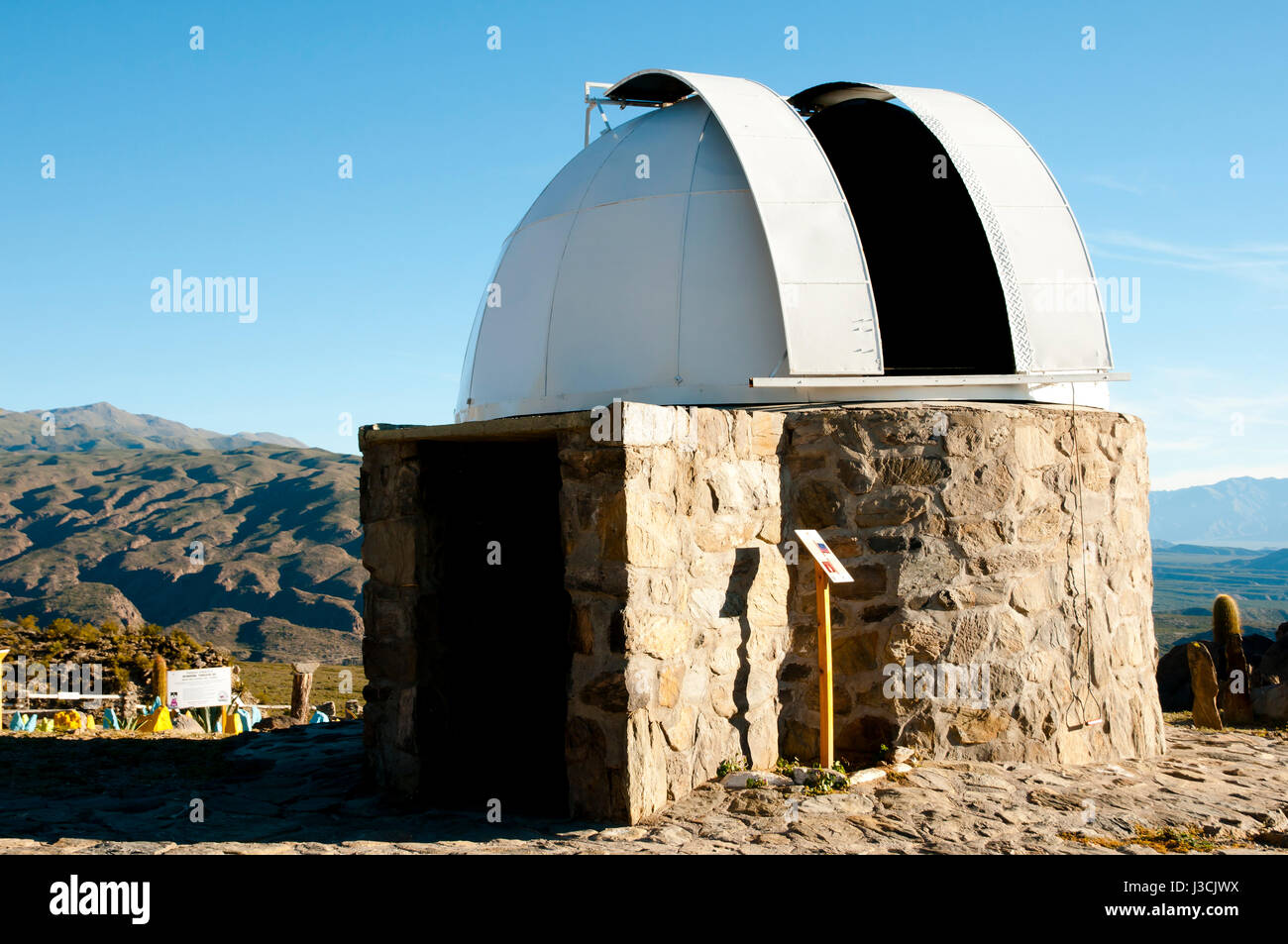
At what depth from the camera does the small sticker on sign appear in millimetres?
5281

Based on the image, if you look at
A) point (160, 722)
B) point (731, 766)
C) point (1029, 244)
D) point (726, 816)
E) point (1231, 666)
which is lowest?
point (160, 722)

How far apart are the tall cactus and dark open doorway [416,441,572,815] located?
20.3 ft

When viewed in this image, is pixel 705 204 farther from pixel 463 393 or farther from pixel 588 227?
pixel 463 393

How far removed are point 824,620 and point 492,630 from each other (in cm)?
232

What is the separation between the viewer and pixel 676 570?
198 inches

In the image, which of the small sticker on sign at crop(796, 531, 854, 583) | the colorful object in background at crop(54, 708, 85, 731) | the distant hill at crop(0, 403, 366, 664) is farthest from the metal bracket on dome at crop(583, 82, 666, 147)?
the distant hill at crop(0, 403, 366, 664)

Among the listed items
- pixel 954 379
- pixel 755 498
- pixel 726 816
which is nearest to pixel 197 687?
pixel 755 498

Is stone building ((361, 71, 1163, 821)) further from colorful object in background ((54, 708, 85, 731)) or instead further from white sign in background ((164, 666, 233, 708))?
white sign in background ((164, 666, 233, 708))

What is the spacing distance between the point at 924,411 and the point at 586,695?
2537 millimetres

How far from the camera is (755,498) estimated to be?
5559mm

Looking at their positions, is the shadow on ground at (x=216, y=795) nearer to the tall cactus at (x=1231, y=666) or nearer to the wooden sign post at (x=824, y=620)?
the wooden sign post at (x=824, y=620)

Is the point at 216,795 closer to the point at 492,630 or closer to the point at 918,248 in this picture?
the point at 492,630

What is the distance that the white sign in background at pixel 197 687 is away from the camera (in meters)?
13.3
